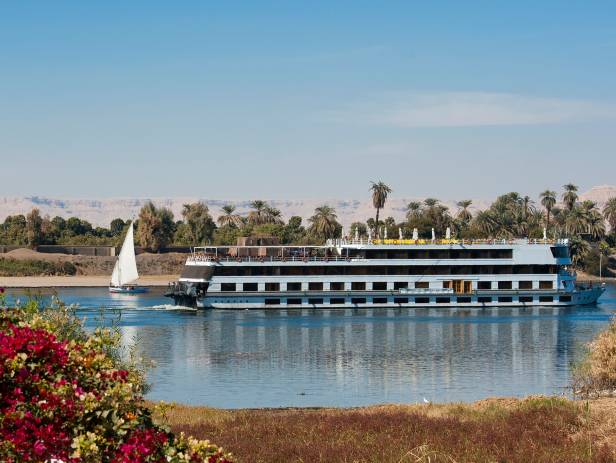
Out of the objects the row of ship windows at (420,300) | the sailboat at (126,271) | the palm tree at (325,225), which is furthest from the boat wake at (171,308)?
the palm tree at (325,225)

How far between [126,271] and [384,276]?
116 feet

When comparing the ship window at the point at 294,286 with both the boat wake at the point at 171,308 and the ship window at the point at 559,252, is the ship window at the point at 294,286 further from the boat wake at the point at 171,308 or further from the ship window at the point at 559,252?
the ship window at the point at 559,252

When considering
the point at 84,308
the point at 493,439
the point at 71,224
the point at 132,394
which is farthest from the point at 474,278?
the point at 71,224

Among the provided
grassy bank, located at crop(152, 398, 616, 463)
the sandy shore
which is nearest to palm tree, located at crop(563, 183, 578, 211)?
the sandy shore

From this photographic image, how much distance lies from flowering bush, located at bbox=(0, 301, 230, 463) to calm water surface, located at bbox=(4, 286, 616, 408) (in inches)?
981

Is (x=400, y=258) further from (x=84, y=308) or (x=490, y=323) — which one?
(x=84, y=308)

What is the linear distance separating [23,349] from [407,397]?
2931 centimetres

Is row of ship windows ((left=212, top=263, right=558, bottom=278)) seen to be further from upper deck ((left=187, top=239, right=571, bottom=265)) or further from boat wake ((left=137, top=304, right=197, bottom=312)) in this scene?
boat wake ((left=137, top=304, right=197, bottom=312))

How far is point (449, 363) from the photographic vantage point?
4878cm

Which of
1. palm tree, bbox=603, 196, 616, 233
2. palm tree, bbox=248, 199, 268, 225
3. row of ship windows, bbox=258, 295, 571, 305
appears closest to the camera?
row of ship windows, bbox=258, 295, 571, 305

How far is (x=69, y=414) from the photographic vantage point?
951 centimetres

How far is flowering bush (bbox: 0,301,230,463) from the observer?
9141 mm

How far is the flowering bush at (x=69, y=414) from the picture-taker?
360 inches

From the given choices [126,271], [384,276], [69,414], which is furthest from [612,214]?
[69,414]
